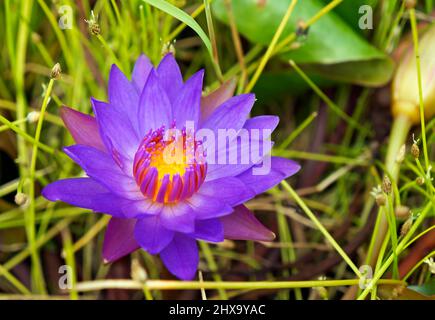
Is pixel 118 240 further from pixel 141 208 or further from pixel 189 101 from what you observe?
pixel 189 101

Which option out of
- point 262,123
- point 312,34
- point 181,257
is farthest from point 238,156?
point 312,34

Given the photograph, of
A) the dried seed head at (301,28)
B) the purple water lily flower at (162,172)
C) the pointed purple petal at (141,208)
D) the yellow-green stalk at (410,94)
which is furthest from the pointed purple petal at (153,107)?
the yellow-green stalk at (410,94)

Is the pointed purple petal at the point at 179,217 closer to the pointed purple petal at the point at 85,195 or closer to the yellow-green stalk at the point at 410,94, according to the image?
the pointed purple petal at the point at 85,195

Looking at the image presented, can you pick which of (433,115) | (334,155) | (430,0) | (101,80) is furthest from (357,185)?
(101,80)

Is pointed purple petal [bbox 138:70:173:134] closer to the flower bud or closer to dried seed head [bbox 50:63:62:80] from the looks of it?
dried seed head [bbox 50:63:62:80]

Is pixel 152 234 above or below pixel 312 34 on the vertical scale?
below

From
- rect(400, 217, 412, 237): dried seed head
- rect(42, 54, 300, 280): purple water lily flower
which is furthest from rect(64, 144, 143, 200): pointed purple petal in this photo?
rect(400, 217, 412, 237): dried seed head
